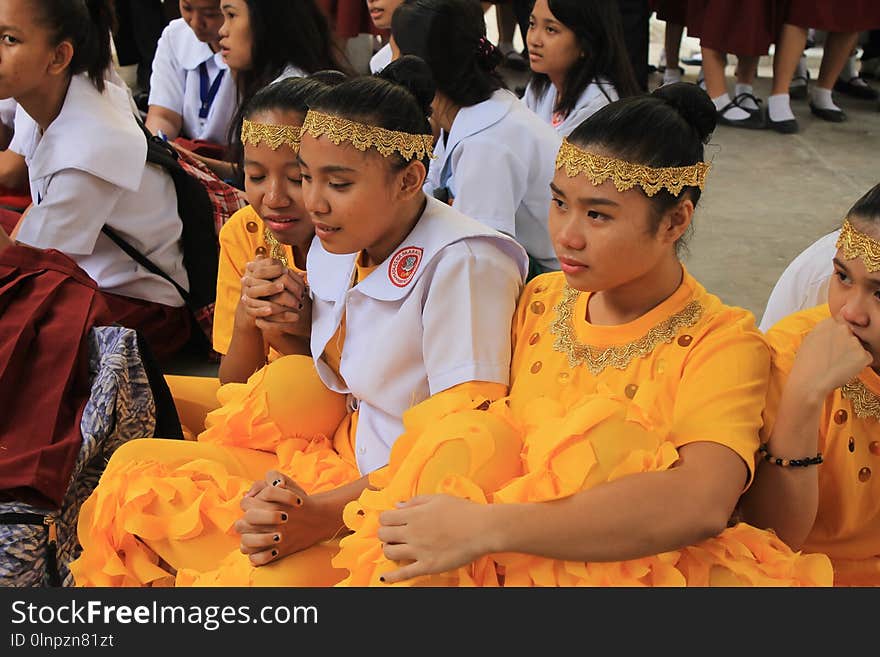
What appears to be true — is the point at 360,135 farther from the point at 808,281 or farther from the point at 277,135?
the point at 808,281

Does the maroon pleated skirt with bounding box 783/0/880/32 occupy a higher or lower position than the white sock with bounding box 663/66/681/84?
higher

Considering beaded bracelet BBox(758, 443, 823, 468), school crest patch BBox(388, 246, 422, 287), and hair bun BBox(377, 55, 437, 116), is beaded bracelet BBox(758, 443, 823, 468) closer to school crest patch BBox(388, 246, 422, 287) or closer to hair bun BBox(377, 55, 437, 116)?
school crest patch BBox(388, 246, 422, 287)

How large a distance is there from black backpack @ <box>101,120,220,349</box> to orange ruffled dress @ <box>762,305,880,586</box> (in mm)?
1681

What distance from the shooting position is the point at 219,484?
1.90m


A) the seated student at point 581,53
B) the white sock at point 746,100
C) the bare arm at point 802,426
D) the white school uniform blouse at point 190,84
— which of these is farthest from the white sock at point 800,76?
the bare arm at point 802,426

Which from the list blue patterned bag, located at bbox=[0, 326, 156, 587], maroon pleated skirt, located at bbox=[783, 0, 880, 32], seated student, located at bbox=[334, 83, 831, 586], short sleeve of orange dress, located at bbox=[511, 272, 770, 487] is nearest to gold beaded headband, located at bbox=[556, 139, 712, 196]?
seated student, located at bbox=[334, 83, 831, 586]

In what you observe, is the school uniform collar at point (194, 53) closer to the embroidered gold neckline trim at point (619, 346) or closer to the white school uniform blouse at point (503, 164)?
the white school uniform blouse at point (503, 164)

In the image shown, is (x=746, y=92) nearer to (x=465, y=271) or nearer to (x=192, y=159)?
(x=192, y=159)

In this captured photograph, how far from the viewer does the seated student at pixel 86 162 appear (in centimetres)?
270

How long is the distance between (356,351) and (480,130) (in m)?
1.02

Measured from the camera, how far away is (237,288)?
2.31 metres

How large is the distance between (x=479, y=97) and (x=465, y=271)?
3.77ft

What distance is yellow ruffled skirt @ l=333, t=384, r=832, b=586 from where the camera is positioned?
1476 millimetres

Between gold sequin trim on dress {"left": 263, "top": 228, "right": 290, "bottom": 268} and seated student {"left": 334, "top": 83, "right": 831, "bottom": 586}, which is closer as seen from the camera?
seated student {"left": 334, "top": 83, "right": 831, "bottom": 586}
